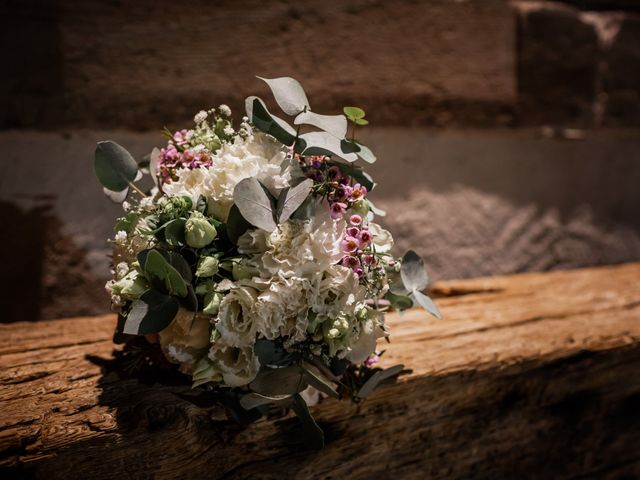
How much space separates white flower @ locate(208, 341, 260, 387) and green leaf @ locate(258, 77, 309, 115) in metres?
0.38

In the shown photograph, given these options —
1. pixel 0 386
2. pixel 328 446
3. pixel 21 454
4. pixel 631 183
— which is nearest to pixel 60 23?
pixel 0 386

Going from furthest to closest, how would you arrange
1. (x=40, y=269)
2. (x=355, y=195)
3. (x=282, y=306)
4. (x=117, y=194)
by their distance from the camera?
(x=40, y=269) < (x=117, y=194) < (x=355, y=195) < (x=282, y=306)

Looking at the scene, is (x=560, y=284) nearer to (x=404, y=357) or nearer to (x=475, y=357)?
(x=475, y=357)

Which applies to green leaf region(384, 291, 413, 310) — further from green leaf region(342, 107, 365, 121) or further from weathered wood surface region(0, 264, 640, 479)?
green leaf region(342, 107, 365, 121)

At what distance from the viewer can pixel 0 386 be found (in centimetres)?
91

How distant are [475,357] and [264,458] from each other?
0.50 meters

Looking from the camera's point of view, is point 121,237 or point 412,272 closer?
point 121,237

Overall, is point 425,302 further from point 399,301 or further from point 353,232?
point 353,232

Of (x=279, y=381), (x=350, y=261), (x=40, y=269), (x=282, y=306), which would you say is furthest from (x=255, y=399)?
(x=40, y=269)

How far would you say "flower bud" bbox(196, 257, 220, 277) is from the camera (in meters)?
0.80

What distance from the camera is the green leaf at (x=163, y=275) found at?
0.78m

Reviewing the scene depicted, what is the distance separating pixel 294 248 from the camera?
0.80m

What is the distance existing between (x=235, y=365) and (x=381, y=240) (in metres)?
0.32

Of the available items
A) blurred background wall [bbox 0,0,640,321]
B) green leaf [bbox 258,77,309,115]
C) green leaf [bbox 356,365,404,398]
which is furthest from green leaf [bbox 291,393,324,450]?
blurred background wall [bbox 0,0,640,321]
